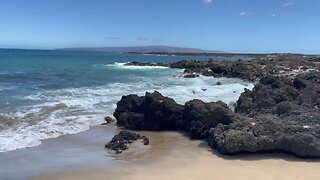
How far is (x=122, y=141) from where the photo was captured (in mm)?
12469

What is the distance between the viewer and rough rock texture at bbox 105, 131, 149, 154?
39.8 ft

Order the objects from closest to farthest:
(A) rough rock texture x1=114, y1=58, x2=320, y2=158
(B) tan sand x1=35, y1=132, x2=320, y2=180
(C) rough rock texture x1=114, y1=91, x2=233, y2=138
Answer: (B) tan sand x1=35, y1=132, x2=320, y2=180 → (A) rough rock texture x1=114, y1=58, x2=320, y2=158 → (C) rough rock texture x1=114, y1=91, x2=233, y2=138

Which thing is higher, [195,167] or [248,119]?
[248,119]

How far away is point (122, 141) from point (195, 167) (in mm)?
3066

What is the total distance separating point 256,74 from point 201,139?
28367mm

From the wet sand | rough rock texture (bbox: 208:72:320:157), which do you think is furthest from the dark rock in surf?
rough rock texture (bbox: 208:72:320:157)

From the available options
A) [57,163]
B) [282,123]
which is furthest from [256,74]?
[57,163]

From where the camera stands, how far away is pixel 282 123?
12000 millimetres

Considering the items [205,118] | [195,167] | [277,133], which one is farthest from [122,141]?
[277,133]

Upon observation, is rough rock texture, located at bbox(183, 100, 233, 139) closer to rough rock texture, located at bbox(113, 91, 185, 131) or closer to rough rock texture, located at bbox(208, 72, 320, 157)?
rough rock texture, located at bbox(208, 72, 320, 157)

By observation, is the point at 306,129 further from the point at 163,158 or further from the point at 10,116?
the point at 10,116

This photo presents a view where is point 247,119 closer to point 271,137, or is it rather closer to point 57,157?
point 271,137

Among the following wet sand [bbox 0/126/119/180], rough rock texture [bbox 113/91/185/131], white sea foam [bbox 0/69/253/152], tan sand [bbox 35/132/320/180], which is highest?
rough rock texture [bbox 113/91/185/131]

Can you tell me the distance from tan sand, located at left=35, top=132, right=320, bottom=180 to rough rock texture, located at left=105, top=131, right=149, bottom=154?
0.35 metres
